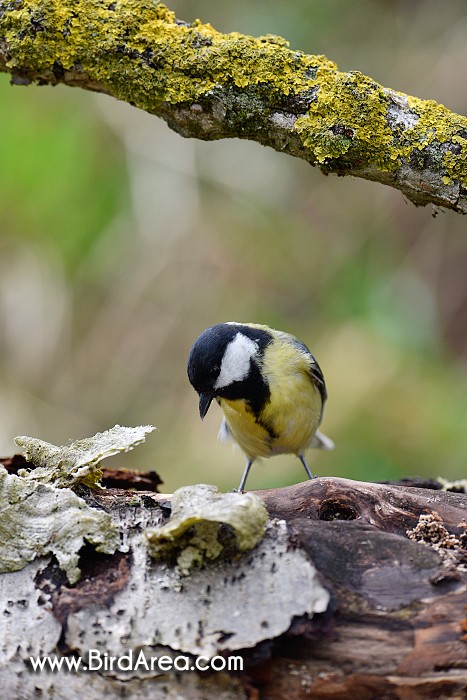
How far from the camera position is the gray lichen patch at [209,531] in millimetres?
1303

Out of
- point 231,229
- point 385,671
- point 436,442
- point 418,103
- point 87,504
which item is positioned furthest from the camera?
point 231,229

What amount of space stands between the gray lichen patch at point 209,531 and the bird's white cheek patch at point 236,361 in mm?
1152

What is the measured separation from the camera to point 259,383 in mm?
2609

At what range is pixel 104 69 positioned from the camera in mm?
1755

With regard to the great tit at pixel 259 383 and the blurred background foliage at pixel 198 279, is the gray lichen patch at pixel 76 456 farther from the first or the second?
the blurred background foliage at pixel 198 279

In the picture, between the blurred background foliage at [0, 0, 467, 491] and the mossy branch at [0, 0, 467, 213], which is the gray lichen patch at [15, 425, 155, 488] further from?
the blurred background foliage at [0, 0, 467, 491]

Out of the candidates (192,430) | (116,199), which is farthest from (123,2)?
(192,430)

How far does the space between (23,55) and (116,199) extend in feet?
7.40

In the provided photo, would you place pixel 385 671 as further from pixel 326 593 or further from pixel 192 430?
pixel 192 430

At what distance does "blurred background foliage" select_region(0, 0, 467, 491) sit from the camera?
3760mm

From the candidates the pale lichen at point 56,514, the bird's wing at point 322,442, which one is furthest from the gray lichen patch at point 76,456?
the bird's wing at point 322,442

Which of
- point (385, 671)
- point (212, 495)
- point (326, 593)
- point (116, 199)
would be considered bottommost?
point (385, 671)

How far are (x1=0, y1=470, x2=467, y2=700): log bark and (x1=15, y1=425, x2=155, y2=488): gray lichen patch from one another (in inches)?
9.3

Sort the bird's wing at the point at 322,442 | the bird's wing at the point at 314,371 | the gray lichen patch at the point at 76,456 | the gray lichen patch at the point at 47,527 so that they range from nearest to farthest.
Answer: the gray lichen patch at the point at 47,527 → the gray lichen patch at the point at 76,456 → the bird's wing at the point at 314,371 → the bird's wing at the point at 322,442
